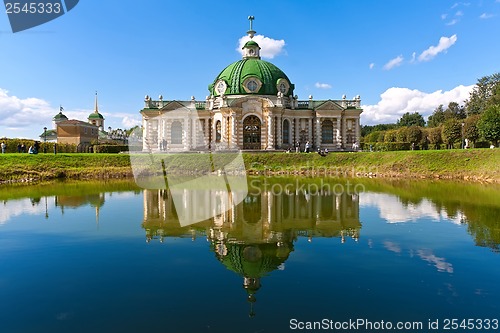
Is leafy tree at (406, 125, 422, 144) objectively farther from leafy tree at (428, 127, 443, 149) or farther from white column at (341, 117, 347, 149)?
white column at (341, 117, 347, 149)

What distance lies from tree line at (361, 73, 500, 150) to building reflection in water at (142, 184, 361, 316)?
40.0m

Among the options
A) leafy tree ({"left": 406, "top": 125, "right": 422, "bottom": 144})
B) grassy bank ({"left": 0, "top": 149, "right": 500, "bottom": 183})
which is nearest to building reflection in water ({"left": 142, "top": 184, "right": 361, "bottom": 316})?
grassy bank ({"left": 0, "top": 149, "right": 500, "bottom": 183})

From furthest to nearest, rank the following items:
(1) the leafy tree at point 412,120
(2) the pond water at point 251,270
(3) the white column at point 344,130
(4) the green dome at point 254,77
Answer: (1) the leafy tree at point 412,120 < (3) the white column at point 344,130 < (4) the green dome at point 254,77 < (2) the pond water at point 251,270

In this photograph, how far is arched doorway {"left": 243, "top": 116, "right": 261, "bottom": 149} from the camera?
62.6 meters

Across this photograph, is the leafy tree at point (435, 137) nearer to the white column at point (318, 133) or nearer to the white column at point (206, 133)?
the white column at point (318, 133)

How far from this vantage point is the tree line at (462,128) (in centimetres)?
5520

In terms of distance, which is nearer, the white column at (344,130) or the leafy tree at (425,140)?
the white column at (344,130)

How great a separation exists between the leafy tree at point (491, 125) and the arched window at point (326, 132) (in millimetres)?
21768

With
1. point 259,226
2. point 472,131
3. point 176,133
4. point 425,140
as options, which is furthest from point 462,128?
point 259,226

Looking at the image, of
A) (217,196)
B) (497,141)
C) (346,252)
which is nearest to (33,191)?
(217,196)

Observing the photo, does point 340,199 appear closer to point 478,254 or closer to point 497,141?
point 478,254

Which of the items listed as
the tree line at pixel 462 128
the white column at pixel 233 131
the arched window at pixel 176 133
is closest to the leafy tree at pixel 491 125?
the tree line at pixel 462 128

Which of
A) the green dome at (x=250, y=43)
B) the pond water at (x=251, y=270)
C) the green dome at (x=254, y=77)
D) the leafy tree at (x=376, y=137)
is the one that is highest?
the green dome at (x=250, y=43)

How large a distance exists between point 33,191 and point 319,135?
1804 inches
